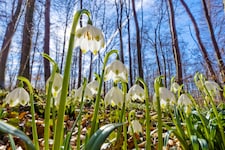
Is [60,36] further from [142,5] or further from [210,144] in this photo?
[210,144]

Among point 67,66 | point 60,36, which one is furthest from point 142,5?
point 67,66

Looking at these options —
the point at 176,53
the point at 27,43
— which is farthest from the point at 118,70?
the point at 176,53

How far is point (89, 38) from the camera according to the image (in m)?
0.91

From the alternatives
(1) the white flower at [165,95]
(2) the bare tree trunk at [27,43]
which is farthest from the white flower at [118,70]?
(2) the bare tree trunk at [27,43]

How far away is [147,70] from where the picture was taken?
20.9 metres

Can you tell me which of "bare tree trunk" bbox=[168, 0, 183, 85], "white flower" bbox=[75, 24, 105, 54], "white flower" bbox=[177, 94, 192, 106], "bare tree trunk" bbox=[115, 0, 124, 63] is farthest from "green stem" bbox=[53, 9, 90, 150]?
"bare tree trunk" bbox=[115, 0, 124, 63]

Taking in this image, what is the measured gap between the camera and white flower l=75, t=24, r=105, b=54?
86 centimetres

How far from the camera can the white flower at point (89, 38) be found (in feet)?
2.82

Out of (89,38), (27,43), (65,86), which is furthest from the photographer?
(27,43)

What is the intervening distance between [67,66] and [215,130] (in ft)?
4.10

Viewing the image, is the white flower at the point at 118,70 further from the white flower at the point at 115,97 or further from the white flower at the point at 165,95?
the white flower at the point at 165,95

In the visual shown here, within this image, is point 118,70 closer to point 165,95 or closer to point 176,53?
point 165,95

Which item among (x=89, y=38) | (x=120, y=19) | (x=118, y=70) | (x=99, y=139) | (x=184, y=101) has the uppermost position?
(x=120, y=19)

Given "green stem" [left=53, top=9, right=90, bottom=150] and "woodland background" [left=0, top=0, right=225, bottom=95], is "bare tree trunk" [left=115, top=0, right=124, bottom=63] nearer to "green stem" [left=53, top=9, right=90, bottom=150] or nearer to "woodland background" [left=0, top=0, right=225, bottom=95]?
"woodland background" [left=0, top=0, right=225, bottom=95]
